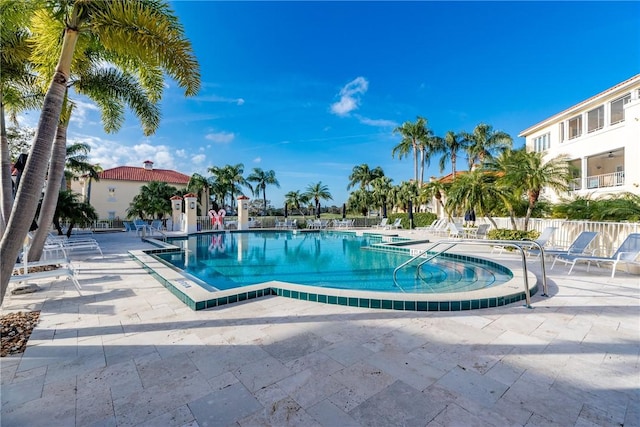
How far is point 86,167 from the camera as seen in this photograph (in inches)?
891

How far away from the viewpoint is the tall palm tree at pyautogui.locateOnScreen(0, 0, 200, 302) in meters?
3.25

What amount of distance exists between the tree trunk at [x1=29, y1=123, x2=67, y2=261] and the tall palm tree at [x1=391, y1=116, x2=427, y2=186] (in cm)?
2905

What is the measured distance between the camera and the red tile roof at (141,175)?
32.2m

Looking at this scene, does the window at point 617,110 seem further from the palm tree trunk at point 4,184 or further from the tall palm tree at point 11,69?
the palm tree trunk at point 4,184

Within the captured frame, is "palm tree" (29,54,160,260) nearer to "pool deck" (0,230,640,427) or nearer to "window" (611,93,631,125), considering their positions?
"pool deck" (0,230,640,427)

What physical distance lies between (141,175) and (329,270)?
34862 mm

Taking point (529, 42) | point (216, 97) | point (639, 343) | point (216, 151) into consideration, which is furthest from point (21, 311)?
point (216, 151)

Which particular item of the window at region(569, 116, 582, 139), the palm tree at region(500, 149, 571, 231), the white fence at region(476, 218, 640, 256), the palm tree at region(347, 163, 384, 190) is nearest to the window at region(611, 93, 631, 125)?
the window at region(569, 116, 582, 139)

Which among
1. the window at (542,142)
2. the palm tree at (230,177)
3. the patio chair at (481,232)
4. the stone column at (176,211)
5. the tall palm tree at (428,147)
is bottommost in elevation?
the patio chair at (481,232)

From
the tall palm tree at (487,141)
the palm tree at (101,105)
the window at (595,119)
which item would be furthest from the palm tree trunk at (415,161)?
the palm tree at (101,105)

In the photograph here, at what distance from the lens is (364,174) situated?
36.2 m

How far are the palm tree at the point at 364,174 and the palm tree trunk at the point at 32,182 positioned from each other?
33591 millimetres

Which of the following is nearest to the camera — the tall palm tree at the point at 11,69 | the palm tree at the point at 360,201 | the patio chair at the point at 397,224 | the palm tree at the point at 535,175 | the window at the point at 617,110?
the tall palm tree at the point at 11,69

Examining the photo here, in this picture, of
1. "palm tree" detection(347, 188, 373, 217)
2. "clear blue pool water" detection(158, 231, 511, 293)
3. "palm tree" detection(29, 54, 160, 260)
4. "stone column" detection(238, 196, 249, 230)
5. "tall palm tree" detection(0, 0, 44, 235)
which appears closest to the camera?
"tall palm tree" detection(0, 0, 44, 235)
